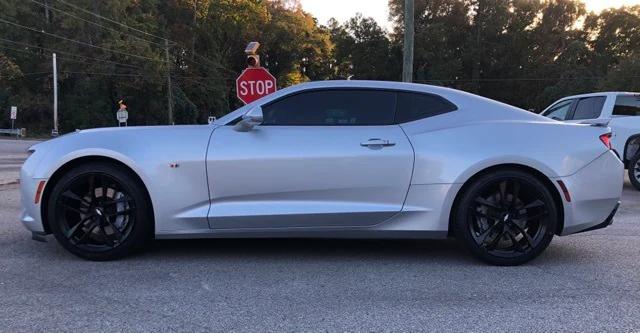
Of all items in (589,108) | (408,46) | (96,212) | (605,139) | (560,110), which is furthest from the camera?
(408,46)

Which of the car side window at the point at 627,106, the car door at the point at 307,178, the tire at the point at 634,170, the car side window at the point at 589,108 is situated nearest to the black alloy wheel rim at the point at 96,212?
the car door at the point at 307,178

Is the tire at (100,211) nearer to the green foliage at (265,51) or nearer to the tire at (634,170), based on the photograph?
the tire at (634,170)

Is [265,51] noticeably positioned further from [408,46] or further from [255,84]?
[255,84]

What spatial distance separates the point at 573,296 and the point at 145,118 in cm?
4982

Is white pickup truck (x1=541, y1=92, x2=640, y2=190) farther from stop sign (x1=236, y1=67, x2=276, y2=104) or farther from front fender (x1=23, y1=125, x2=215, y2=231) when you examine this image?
front fender (x1=23, y1=125, x2=215, y2=231)

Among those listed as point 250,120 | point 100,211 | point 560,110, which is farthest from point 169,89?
point 250,120

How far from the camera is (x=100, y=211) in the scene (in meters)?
4.83

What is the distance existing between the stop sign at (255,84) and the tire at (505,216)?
7.15m

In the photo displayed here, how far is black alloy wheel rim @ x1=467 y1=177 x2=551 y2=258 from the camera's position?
15.7 ft

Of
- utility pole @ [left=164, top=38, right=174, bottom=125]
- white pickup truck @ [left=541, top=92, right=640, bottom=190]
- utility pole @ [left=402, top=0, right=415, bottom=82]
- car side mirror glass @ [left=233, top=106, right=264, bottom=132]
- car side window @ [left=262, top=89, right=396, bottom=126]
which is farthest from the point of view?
utility pole @ [left=164, top=38, right=174, bottom=125]

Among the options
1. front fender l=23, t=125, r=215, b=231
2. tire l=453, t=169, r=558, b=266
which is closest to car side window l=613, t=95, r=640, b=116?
tire l=453, t=169, r=558, b=266

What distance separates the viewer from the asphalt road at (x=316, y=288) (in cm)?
359

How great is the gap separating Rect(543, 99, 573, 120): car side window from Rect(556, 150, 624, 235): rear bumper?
21.1 feet

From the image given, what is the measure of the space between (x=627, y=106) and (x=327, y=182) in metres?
8.04
